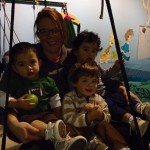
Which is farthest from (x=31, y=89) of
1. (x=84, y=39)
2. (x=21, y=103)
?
(x=84, y=39)

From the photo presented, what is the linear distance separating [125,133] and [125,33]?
281cm

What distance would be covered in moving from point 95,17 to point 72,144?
275 cm

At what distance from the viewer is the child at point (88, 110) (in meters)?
1.10

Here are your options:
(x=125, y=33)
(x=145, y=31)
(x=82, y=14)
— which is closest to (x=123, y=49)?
(x=125, y=33)

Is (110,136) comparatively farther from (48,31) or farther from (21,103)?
(48,31)

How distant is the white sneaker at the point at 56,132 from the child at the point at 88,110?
0.15m

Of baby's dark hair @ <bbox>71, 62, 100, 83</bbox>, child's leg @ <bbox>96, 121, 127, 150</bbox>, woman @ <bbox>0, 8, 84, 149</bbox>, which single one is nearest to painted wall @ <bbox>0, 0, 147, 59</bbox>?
woman @ <bbox>0, 8, 84, 149</bbox>

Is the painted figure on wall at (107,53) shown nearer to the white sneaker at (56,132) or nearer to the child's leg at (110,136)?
the child's leg at (110,136)

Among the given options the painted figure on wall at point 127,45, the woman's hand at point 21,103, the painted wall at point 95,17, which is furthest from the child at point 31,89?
the painted figure on wall at point 127,45

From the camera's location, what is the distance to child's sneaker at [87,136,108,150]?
43.3 inches

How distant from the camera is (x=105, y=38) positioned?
12.0ft

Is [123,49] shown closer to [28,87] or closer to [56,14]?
[56,14]

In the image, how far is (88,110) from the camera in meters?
1.10

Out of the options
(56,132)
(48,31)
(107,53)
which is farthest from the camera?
(107,53)
